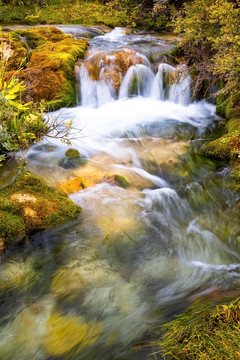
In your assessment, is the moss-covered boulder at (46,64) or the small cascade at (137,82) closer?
the moss-covered boulder at (46,64)

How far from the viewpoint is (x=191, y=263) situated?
3.81 meters

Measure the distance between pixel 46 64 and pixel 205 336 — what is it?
8081 millimetres

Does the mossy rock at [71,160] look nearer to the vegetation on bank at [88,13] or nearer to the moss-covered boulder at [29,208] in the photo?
the moss-covered boulder at [29,208]

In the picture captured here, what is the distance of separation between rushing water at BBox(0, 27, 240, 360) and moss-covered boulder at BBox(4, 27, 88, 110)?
769 millimetres

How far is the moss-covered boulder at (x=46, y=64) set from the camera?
298 inches

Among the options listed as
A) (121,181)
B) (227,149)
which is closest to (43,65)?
(121,181)

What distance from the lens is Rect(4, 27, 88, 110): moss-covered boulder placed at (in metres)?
7.56

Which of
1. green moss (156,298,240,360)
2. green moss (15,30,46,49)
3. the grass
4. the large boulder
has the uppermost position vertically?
the grass

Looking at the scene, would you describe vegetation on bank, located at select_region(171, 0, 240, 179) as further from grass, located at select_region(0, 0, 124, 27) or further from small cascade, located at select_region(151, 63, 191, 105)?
grass, located at select_region(0, 0, 124, 27)

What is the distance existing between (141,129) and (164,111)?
1.53 metres

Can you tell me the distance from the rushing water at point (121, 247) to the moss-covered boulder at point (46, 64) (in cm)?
77

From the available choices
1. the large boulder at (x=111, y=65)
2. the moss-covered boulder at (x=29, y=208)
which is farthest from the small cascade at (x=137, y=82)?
the moss-covered boulder at (x=29, y=208)

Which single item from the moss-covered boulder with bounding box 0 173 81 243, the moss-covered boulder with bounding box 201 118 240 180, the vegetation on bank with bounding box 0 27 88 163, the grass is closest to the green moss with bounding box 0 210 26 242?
the moss-covered boulder with bounding box 0 173 81 243

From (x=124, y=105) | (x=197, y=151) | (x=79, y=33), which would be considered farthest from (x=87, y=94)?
(x=79, y=33)
